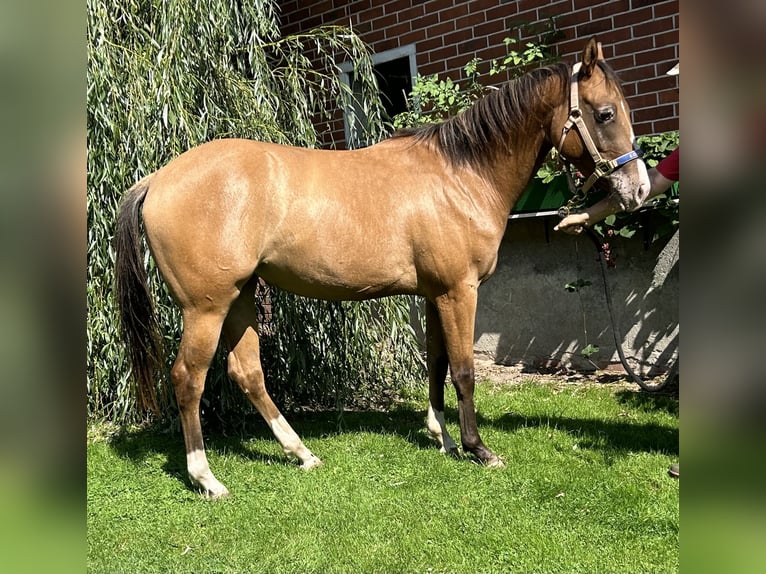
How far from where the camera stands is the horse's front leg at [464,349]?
11.0 ft

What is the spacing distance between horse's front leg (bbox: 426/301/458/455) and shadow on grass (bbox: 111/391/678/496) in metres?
0.11

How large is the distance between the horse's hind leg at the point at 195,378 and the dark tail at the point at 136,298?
23cm

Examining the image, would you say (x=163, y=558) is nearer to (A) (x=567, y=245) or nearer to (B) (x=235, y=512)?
(B) (x=235, y=512)

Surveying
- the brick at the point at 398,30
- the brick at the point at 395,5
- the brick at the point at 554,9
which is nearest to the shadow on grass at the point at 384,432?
the brick at the point at 554,9

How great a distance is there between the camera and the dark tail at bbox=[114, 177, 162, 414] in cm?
320

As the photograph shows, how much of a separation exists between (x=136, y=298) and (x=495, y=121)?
2188 millimetres

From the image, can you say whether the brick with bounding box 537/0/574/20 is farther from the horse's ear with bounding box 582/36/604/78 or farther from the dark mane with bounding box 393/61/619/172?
the horse's ear with bounding box 582/36/604/78

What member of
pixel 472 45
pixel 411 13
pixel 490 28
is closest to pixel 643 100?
pixel 490 28

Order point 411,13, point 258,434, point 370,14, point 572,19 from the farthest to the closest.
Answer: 1. point 370,14
2. point 411,13
3. point 572,19
4. point 258,434

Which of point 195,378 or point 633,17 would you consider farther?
point 633,17

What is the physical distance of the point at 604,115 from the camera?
3078 millimetres

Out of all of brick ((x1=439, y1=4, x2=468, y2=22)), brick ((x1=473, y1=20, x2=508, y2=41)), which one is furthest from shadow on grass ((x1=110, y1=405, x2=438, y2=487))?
brick ((x1=439, y1=4, x2=468, y2=22))

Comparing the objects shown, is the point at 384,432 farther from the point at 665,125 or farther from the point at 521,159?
the point at 665,125

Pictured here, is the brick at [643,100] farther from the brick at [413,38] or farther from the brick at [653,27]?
the brick at [413,38]
